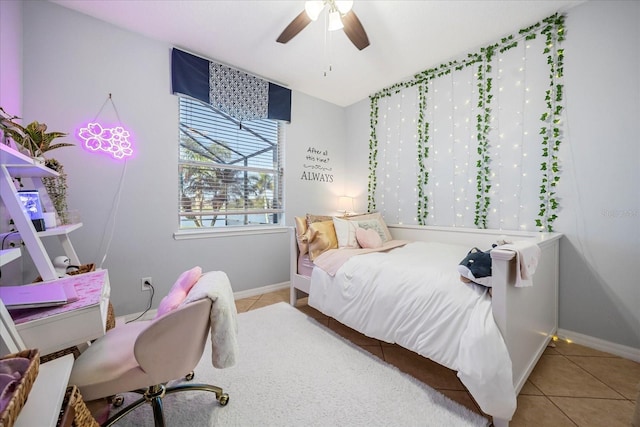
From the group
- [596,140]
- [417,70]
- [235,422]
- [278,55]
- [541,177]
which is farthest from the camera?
[417,70]

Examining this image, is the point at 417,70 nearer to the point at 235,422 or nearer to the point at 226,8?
the point at 226,8

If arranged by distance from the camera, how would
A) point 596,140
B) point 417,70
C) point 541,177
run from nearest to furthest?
point 596,140, point 541,177, point 417,70

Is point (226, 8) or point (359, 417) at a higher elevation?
point (226, 8)

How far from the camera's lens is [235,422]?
4.21ft

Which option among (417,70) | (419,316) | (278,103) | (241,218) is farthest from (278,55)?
(419,316)

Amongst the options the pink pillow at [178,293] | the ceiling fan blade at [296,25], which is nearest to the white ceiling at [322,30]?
the ceiling fan blade at [296,25]

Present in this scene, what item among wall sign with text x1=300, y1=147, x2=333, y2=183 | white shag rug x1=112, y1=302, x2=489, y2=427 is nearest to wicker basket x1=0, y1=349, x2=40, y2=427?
white shag rug x1=112, y1=302, x2=489, y2=427

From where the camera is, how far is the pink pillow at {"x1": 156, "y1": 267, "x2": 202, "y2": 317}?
1177 millimetres

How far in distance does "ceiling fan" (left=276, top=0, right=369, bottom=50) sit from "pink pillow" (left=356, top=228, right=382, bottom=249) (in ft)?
5.49

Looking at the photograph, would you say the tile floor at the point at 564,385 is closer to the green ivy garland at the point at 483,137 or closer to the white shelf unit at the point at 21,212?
the green ivy garland at the point at 483,137

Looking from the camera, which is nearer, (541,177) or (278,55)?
(541,177)

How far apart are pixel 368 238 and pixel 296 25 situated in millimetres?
1942

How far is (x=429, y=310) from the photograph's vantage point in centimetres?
151

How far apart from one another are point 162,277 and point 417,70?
3619 millimetres
